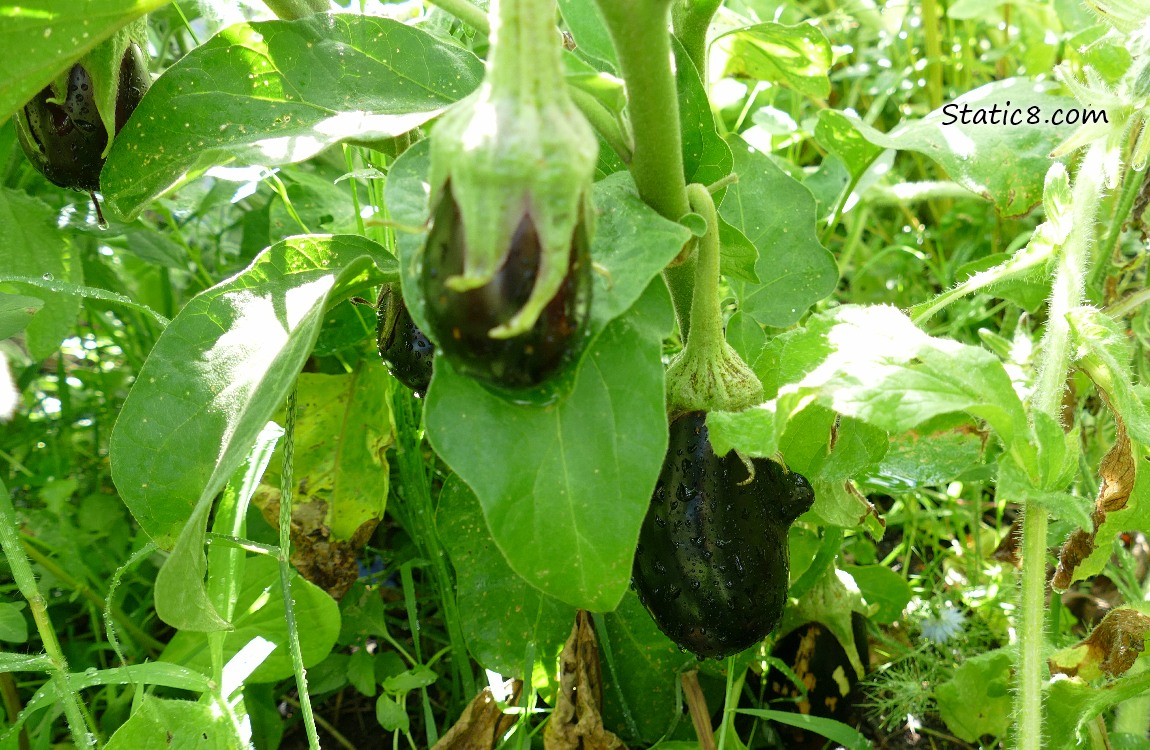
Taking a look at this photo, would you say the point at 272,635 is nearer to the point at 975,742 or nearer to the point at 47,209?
the point at 47,209

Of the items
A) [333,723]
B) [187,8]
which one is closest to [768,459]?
[333,723]

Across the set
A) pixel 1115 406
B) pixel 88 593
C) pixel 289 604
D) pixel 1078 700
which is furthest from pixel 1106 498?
pixel 88 593

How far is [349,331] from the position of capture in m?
1.22

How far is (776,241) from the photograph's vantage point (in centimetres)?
112

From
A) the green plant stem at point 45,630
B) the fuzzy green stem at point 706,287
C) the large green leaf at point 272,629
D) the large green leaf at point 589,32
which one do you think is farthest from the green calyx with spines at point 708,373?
the green plant stem at point 45,630

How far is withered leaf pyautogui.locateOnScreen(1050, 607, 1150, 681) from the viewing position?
2.97 ft

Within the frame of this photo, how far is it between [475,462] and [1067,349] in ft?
1.83

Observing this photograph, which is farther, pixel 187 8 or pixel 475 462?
pixel 187 8

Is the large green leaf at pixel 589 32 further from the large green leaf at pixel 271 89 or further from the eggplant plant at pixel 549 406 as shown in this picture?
the large green leaf at pixel 271 89

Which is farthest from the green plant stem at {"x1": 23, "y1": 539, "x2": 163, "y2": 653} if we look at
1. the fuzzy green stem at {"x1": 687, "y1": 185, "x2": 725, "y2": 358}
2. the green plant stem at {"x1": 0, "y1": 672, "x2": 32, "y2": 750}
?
the fuzzy green stem at {"x1": 687, "y1": 185, "x2": 725, "y2": 358}

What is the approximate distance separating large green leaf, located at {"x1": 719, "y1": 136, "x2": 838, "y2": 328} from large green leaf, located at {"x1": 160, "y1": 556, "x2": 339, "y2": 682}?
55 cm

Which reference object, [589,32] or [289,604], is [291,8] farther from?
[289,604]

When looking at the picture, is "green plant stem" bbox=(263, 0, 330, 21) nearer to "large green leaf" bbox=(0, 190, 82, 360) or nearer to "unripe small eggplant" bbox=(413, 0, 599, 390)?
"unripe small eggplant" bbox=(413, 0, 599, 390)

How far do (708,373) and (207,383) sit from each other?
1.37ft
